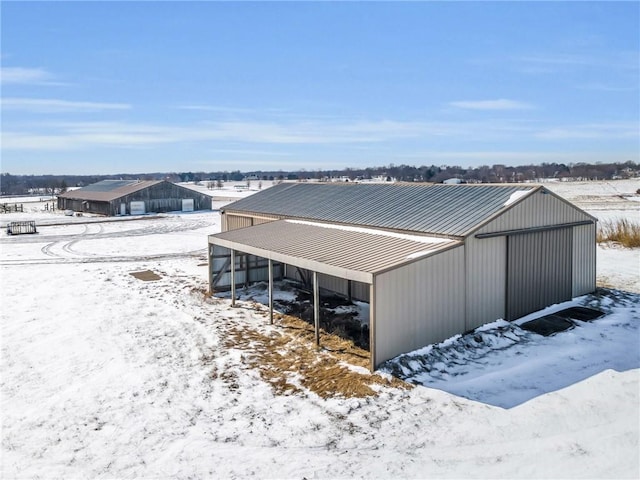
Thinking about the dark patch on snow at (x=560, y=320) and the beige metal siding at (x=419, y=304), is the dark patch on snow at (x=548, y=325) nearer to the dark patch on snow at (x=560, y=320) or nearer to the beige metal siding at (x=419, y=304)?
the dark patch on snow at (x=560, y=320)

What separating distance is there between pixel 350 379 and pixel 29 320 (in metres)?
10.5

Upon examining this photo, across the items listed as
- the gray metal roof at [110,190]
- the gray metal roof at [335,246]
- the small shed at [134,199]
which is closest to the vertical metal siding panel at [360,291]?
the gray metal roof at [335,246]

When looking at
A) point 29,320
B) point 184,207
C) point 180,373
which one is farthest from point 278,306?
point 184,207

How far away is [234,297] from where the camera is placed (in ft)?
56.9

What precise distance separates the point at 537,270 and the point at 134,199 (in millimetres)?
49653

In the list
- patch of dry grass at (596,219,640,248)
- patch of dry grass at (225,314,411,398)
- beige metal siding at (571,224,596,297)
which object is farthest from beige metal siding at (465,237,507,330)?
patch of dry grass at (596,219,640,248)

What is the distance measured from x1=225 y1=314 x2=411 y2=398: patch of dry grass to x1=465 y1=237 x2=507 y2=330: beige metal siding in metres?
3.45

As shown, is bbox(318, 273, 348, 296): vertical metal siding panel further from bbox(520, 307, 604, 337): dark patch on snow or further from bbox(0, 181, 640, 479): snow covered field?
bbox(520, 307, 604, 337): dark patch on snow

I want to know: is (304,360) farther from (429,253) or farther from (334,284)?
(334,284)

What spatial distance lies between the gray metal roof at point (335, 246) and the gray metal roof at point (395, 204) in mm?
683

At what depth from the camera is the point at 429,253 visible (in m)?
12.8

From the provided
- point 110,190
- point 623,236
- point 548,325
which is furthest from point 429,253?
point 110,190

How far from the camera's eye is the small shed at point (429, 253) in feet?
40.4

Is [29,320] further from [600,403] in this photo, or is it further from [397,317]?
[600,403]
